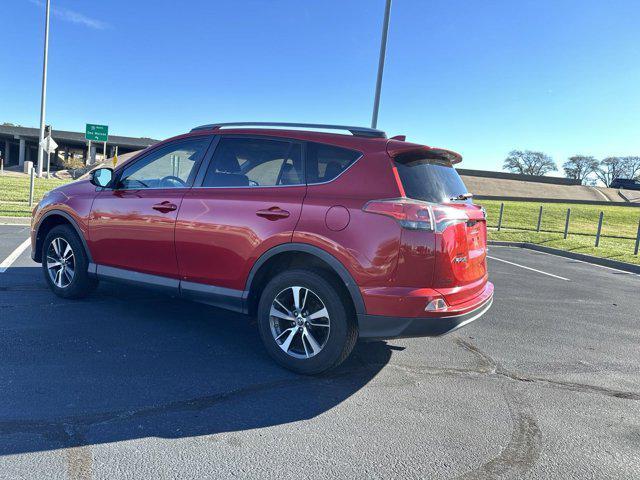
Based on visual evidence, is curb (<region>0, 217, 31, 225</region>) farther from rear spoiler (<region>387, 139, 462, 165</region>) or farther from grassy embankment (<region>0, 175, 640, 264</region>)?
rear spoiler (<region>387, 139, 462, 165</region>)

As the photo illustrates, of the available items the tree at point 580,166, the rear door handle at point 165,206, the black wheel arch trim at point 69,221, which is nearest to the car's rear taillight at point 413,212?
the rear door handle at point 165,206

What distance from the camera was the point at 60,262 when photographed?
5.19m

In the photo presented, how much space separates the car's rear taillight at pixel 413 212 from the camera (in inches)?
127

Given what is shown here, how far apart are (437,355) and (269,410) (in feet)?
6.13

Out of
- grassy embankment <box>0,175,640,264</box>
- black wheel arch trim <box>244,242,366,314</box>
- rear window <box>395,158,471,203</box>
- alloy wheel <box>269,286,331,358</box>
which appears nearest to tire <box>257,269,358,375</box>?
alloy wheel <box>269,286,331,358</box>

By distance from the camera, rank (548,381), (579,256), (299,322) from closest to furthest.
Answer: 1. (299,322)
2. (548,381)
3. (579,256)

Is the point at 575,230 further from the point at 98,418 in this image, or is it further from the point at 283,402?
the point at 98,418

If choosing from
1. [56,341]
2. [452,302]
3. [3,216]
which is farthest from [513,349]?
[3,216]

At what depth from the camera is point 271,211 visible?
3.68m

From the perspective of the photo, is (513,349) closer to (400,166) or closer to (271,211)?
(400,166)

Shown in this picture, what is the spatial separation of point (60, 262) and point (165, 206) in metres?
1.81

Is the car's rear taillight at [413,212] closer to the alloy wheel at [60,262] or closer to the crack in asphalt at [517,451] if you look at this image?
the crack in asphalt at [517,451]

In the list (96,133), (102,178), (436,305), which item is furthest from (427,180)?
(96,133)

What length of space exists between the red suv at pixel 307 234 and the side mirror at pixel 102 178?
0.28 meters
